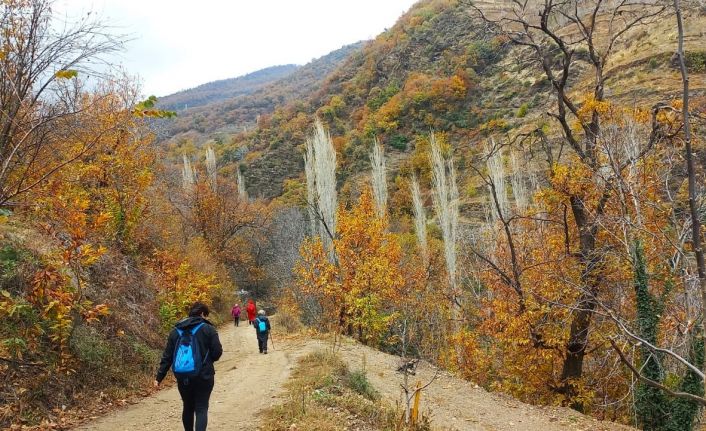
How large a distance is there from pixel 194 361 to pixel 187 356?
86 millimetres

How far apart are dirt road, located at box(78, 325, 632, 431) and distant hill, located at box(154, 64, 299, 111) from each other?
103 m

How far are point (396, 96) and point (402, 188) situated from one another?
49.9 feet

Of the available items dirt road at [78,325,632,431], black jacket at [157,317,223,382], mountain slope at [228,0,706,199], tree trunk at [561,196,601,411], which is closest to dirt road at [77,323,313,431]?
dirt road at [78,325,632,431]

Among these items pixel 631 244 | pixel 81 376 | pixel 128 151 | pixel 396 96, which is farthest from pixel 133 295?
pixel 396 96

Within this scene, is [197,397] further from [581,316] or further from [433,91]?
[433,91]

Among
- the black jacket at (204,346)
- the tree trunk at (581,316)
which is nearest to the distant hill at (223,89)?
the tree trunk at (581,316)

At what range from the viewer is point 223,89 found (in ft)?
428

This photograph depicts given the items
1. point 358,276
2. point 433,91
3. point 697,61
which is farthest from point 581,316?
point 433,91

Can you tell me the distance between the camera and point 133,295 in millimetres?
12047

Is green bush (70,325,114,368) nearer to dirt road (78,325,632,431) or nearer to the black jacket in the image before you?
dirt road (78,325,632,431)

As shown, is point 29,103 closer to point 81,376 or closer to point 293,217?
point 81,376

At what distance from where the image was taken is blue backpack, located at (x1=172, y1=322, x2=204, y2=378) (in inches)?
180

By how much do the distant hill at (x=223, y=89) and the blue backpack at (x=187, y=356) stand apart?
108937 millimetres

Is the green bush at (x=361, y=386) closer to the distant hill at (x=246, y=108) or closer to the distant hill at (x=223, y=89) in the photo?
the distant hill at (x=246, y=108)
